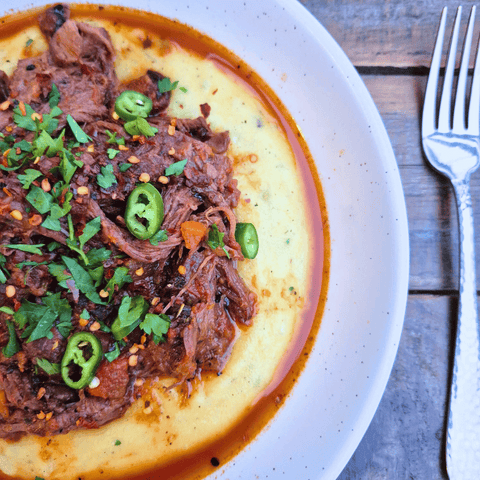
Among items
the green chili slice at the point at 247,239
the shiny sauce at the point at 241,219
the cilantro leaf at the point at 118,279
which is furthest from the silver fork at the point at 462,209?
the cilantro leaf at the point at 118,279

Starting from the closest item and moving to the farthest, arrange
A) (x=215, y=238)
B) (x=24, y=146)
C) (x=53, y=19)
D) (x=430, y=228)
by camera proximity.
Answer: (x=24, y=146)
(x=215, y=238)
(x=53, y=19)
(x=430, y=228)

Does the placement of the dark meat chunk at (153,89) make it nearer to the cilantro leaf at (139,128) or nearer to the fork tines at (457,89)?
the cilantro leaf at (139,128)

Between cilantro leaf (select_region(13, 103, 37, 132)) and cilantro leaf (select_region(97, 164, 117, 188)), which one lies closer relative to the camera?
cilantro leaf (select_region(97, 164, 117, 188))

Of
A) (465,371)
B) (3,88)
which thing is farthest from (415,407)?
(3,88)

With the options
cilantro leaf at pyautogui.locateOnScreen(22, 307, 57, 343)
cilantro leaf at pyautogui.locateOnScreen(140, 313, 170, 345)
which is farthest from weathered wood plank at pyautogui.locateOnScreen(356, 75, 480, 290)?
cilantro leaf at pyautogui.locateOnScreen(22, 307, 57, 343)

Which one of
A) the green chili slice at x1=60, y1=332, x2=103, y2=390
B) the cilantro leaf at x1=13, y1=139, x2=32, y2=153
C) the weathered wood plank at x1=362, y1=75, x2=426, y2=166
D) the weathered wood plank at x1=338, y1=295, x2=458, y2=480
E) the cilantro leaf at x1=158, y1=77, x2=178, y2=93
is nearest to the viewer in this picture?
the cilantro leaf at x1=13, y1=139, x2=32, y2=153

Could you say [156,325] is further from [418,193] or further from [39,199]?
[418,193]

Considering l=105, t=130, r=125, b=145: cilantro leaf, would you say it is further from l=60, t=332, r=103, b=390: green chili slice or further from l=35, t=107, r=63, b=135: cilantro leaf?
l=60, t=332, r=103, b=390: green chili slice
